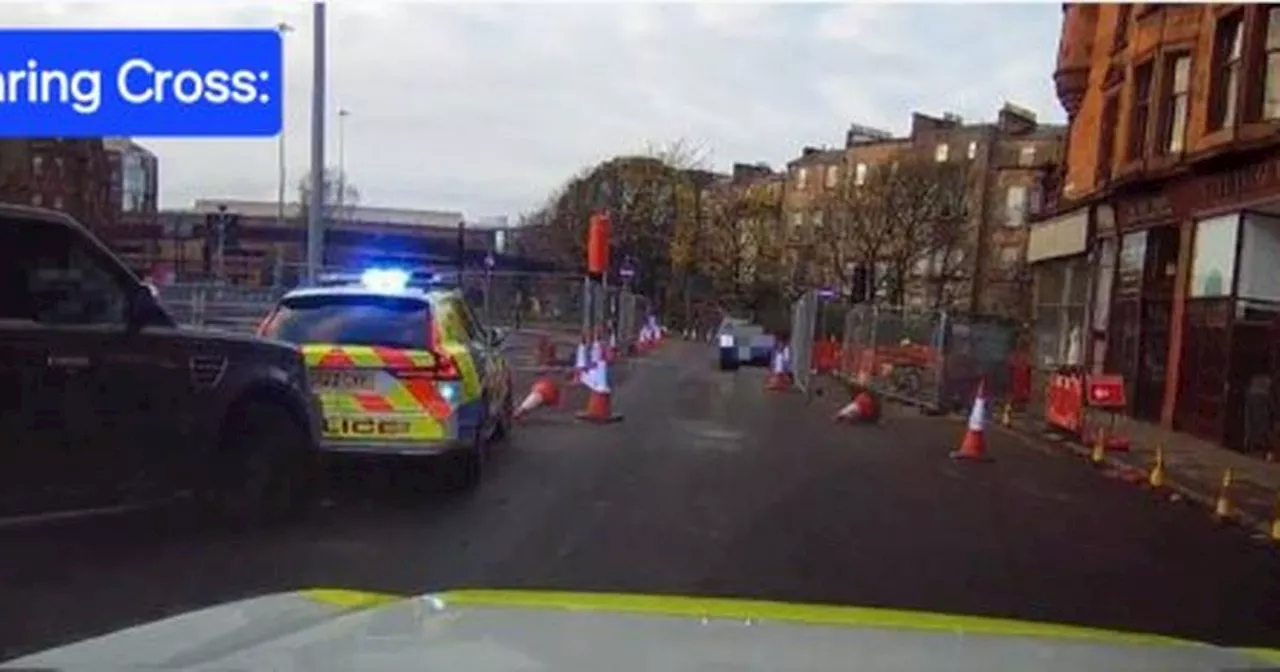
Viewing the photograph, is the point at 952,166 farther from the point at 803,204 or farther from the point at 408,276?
the point at 408,276

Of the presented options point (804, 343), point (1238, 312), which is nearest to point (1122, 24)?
point (804, 343)

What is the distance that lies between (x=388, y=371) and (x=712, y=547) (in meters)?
2.99

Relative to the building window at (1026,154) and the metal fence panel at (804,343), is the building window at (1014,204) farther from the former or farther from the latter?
the metal fence panel at (804,343)

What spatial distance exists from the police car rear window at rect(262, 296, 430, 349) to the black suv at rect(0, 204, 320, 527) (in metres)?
1.57

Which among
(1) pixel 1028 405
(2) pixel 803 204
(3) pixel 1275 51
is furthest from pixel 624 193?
(3) pixel 1275 51

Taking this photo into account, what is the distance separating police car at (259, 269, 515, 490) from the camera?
11.5 metres

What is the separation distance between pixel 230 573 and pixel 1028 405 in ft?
71.6

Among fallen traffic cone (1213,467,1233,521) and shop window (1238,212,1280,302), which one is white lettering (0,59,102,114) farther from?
shop window (1238,212,1280,302)

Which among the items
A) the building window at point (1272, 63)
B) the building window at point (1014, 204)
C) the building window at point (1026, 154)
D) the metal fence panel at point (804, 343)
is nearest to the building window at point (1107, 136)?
the metal fence panel at point (804, 343)

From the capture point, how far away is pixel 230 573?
837 cm

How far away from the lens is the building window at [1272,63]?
72.2ft

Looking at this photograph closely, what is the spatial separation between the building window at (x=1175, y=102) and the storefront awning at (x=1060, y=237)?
4.84 m

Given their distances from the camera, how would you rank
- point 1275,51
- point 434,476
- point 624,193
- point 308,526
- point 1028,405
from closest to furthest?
point 308,526, point 434,476, point 1275,51, point 1028,405, point 624,193

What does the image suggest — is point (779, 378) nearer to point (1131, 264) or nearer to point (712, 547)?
point (1131, 264)
